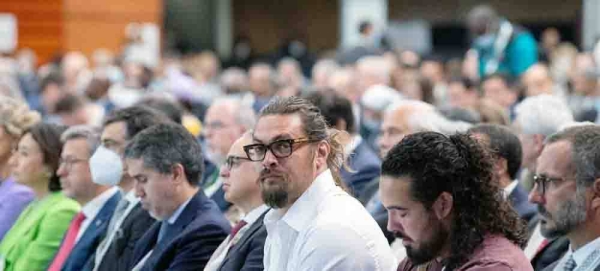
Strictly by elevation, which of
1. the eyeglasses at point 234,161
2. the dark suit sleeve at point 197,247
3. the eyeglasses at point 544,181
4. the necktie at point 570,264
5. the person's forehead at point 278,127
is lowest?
the dark suit sleeve at point 197,247

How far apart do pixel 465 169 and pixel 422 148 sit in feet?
0.41

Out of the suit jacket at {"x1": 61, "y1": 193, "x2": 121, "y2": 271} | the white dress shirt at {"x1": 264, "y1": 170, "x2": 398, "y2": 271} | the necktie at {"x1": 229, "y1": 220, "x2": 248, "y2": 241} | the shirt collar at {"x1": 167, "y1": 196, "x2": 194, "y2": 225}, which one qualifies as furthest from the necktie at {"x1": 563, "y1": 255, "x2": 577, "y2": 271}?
the suit jacket at {"x1": 61, "y1": 193, "x2": 121, "y2": 271}

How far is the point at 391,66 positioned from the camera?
10.6 meters

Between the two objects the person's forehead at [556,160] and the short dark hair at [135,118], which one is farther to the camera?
the short dark hair at [135,118]

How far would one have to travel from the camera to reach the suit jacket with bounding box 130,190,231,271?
423 cm

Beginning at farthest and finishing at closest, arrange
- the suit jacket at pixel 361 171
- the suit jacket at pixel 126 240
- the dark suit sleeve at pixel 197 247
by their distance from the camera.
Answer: the suit jacket at pixel 361 171
the suit jacket at pixel 126 240
the dark suit sleeve at pixel 197 247

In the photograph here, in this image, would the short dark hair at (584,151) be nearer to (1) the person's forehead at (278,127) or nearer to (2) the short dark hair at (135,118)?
(1) the person's forehead at (278,127)

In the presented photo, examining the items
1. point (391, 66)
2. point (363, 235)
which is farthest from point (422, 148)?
point (391, 66)

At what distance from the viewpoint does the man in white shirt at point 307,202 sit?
10.6 ft

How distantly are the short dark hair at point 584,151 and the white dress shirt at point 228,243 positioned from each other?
3.50 ft

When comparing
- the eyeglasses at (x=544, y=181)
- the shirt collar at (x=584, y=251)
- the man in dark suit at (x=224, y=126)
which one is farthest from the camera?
the man in dark suit at (x=224, y=126)

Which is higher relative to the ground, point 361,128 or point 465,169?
point 465,169

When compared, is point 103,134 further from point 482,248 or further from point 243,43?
point 243,43

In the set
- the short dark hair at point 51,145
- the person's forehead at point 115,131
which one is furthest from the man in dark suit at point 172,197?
the short dark hair at point 51,145
